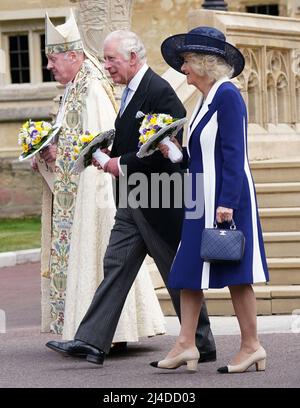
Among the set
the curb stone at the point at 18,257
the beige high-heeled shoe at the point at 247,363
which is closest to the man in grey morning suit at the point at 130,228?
the beige high-heeled shoe at the point at 247,363

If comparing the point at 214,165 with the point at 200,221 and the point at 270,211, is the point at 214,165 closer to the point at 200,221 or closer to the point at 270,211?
the point at 200,221

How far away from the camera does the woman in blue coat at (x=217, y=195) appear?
9.28 meters

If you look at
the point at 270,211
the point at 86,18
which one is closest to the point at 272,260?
the point at 270,211

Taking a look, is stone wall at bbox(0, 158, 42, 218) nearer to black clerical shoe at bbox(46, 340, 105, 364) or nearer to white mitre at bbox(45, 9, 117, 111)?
white mitre at bbox(45, 9, 117, 111)

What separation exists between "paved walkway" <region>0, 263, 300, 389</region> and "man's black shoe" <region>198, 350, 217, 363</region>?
6 centimetres

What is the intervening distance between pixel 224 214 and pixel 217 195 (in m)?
0.18

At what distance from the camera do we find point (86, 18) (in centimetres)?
1850

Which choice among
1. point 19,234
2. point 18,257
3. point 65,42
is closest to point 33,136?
point 65,42

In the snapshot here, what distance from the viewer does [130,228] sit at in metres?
10.1

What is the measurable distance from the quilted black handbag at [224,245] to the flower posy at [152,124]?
0.75 metres

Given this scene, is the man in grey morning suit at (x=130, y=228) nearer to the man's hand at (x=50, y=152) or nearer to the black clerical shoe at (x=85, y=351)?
the black clerical shoe at (x=85, y=351)

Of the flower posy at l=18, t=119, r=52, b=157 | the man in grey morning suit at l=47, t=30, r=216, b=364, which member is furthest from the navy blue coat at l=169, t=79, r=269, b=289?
the flower posy at l=18, t=119, r=52, b=157

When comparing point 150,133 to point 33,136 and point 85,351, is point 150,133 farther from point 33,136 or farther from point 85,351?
point 33,136
